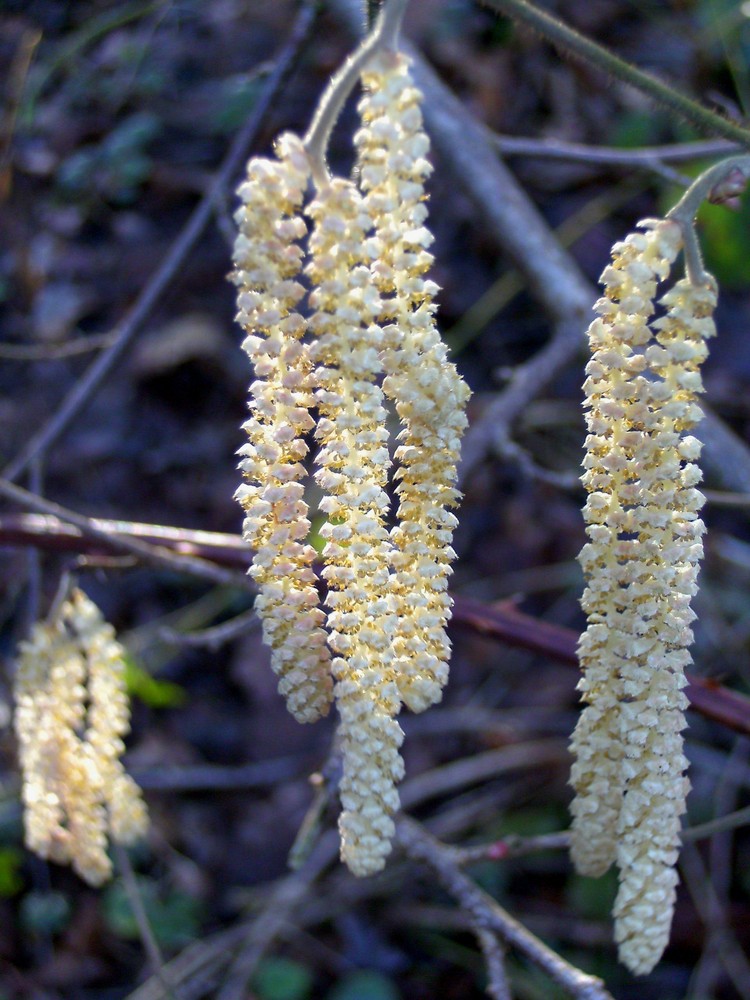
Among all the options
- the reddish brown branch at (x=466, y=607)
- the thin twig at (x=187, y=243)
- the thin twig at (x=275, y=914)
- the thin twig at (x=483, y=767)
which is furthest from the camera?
the thin twig at (x=483, y=767)

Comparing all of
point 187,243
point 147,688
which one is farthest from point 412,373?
point 147,688

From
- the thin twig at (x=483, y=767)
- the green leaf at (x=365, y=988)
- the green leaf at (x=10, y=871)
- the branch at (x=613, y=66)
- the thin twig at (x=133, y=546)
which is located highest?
the branch at (x=613, y=66)

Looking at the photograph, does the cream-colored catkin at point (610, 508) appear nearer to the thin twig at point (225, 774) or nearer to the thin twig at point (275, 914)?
the thin twig at point (275, 914)

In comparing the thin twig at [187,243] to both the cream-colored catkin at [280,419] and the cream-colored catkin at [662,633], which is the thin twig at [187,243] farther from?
the cream-colored catkin at [662,633]

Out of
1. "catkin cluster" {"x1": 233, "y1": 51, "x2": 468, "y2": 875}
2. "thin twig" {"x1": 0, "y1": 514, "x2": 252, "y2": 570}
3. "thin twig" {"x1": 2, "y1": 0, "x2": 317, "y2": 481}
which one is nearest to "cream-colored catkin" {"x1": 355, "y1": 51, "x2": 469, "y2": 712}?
"catkin cluster" {"x1": 233, "y1": 51, "x2": 468, "y2": 875}

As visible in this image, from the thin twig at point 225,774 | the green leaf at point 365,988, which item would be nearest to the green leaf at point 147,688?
the thin twig at point 225,774

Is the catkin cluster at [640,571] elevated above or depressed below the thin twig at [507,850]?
above

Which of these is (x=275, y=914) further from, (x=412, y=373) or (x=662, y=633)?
(x=412, y=373)

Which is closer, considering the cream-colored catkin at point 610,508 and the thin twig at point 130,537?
the cream-colored catkin at point 610,508

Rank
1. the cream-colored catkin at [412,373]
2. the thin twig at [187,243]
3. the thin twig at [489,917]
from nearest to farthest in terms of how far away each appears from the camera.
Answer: the cream-colored catkin at [412,373]
the thin twig at [489,917]
the thin twig at [187,243]

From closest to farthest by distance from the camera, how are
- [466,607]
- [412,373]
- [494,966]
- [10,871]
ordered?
[412,373], [494,966], [466,607], [10,871]
